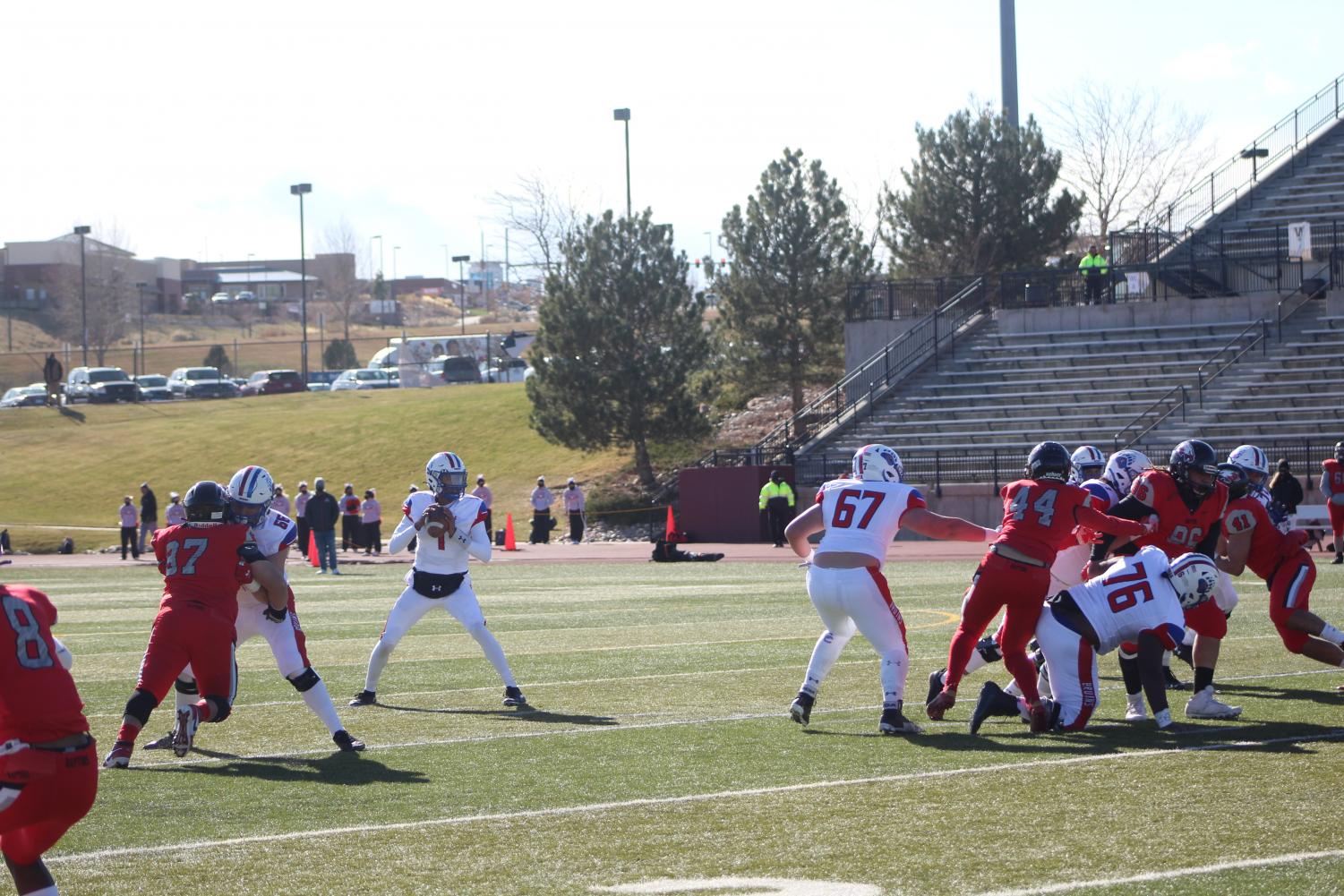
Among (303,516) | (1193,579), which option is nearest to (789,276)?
(303,516)

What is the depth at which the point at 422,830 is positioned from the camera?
7.12 meters

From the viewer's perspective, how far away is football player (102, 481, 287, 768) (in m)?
8.66

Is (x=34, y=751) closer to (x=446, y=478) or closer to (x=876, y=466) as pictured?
(x=876, y=466)

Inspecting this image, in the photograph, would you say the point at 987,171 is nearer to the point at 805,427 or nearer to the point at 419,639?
the point at 805,427

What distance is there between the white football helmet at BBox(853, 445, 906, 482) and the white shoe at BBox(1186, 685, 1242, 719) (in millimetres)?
2314

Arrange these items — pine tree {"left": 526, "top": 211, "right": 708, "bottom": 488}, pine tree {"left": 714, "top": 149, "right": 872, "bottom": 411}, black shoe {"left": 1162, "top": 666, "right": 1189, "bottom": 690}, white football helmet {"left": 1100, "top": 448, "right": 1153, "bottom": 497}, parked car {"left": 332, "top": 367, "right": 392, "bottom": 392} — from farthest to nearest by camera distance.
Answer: parked car {"left": 332, "top": 367, "right": 392, "bottom": 392}, pine tree {"left": 714, "top": 149, "right": 872, "bottom": 411}, pine tree {"left": 526, "top": 211, "right": 708, "bottom": 488}, black shoe {"left": 1162, "top": 666, "right": 1189, "bottom": 690}, white football helmet {"left": 1100, "top": 448, "right": 1153, "bottom": 497}

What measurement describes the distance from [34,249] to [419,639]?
105 metres

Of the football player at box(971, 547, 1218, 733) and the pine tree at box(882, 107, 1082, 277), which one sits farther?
the pine tree at box(882, 107, 1082, 277)

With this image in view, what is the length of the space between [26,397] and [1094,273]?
4822 cm

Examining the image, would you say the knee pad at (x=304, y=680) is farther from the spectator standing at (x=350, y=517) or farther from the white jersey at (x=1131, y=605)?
the spectator standing at (x=350, y=517)

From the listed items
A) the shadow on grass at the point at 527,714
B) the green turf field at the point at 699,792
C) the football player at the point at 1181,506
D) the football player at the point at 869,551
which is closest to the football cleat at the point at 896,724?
the football player at the point at 869,551

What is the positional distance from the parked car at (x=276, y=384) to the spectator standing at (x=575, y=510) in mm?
35883

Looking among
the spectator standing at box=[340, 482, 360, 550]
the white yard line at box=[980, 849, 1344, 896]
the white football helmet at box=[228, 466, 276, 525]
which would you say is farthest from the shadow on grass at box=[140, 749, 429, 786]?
the spectator standing at box=[340, 482, 360, 550]

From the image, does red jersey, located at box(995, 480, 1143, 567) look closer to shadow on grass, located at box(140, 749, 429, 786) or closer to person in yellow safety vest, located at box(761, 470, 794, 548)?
shadow on grass, located at box(140, 749, 429, 786)
